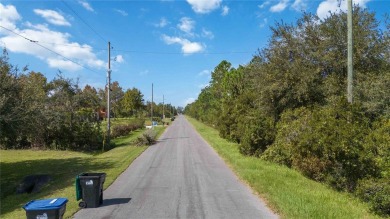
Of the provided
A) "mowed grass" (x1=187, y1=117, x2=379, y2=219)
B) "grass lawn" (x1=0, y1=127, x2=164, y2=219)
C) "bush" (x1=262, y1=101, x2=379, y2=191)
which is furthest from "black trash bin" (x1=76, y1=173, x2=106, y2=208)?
"bush" (x1=262, y1=101, x2=379, y2=191)

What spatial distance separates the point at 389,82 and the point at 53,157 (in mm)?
20695

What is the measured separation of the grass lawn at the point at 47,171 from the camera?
38.3 ft

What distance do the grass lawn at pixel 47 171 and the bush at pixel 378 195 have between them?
7.45 metres

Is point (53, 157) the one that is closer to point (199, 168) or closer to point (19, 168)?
point (19, 168)

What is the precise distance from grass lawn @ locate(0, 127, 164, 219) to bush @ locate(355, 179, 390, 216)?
7445mm

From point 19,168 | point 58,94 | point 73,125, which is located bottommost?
point 19,168

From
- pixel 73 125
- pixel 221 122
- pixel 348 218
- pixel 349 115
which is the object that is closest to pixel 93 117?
pixel 73 125

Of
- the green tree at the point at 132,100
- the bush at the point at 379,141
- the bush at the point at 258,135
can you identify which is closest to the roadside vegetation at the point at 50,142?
the bush at the point at 258,135

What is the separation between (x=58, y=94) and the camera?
3212cm

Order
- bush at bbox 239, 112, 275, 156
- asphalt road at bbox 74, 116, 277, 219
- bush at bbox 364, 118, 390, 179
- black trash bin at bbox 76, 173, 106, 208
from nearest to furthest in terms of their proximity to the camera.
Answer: asphalt road at bbox 74, 116, 277, 219, black trash bin at bbox 76, 173, 106, 208, bush at bbox 364, 118, 390, 179, bush at bbox 239, 112, 275, 156

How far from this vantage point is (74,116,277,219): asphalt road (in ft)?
30.0

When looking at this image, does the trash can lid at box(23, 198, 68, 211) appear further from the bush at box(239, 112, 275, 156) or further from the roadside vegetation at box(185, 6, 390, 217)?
the bush at box(239, 112, 275, 156)

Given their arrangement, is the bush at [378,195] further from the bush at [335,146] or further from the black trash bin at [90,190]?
the black trash bin at [90,190]

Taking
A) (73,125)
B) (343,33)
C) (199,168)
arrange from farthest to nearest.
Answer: (73,125)
(343,33)
(199,168)
